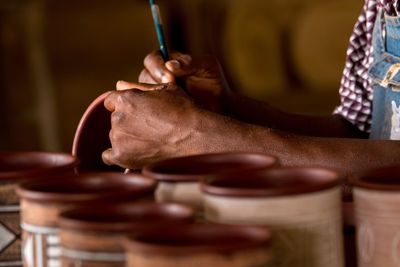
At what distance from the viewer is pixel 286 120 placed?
1958 mm

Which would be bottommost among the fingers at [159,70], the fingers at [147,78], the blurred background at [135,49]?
the blurred background at [135,49]

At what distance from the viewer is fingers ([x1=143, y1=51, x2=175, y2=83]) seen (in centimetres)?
155

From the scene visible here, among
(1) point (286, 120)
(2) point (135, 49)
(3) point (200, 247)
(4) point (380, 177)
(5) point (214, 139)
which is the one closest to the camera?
(3) point (200, 247)

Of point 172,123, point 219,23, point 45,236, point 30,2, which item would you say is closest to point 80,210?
point 45,236

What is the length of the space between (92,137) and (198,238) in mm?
729

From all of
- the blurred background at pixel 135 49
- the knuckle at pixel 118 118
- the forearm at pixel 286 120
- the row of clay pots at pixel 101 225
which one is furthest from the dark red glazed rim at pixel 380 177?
the blurred background at pixel 135 49

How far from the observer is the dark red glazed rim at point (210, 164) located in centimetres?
101

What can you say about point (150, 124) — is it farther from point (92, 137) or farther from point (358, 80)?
point (358, 80)

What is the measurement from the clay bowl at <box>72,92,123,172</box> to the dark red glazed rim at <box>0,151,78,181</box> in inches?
13.2

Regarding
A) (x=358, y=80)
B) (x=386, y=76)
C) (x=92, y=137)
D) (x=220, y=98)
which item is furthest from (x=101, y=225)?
(x=358, y=80)

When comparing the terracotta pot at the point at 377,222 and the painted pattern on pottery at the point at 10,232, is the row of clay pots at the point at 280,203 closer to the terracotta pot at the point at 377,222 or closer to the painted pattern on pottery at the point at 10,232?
the terracotta pot at the point at 377,222

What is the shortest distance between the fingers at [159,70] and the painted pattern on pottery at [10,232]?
1.84 feet

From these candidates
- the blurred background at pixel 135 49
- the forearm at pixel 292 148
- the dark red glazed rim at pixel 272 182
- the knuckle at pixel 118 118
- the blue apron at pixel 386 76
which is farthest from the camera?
the blurred background at pixel 135 49

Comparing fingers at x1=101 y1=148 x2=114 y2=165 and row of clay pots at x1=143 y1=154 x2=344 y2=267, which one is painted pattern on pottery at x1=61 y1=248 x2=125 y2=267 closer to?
row of clay pots at x1=143 y1=154 x2=344 y2=267
